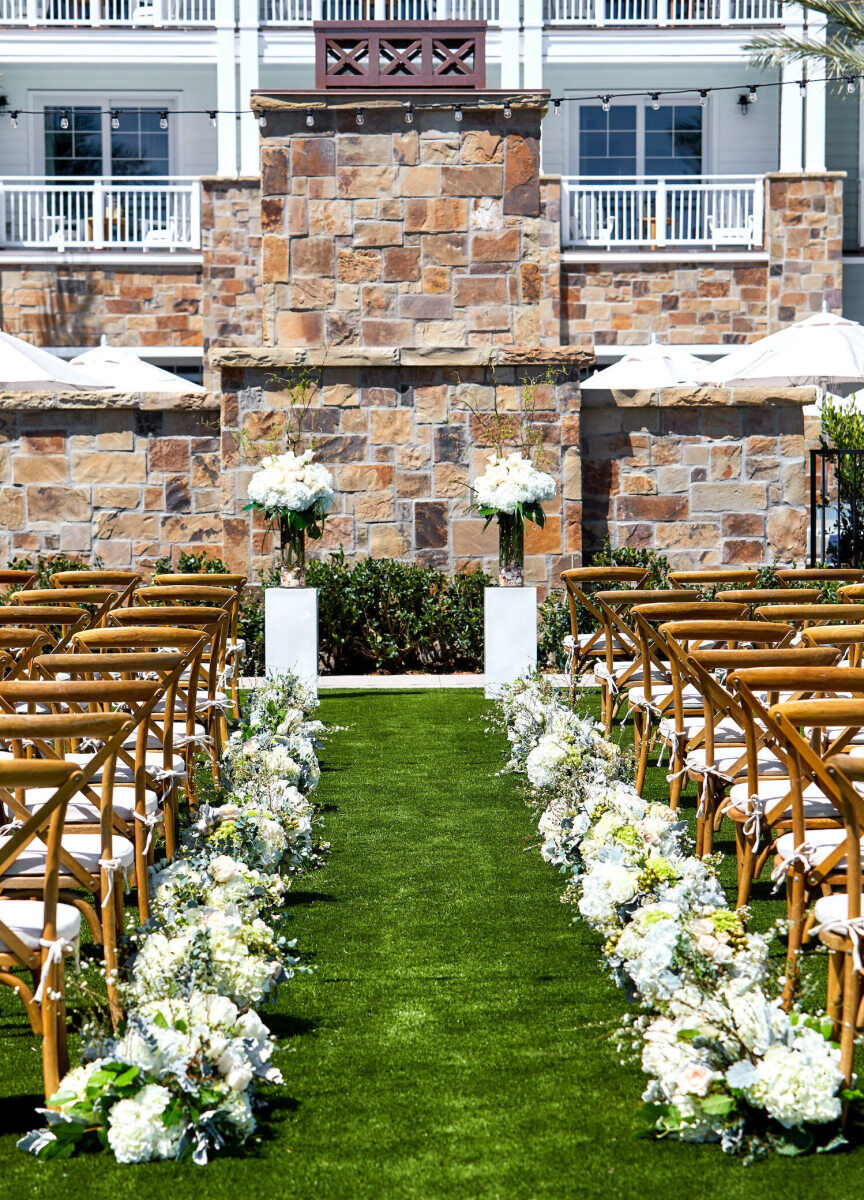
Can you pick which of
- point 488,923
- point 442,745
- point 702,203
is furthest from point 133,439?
point 702,203

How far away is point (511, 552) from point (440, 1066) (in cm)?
686

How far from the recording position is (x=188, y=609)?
6.38m

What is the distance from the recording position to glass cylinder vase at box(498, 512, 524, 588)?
33.8 ft

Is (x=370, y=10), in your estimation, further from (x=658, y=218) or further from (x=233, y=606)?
(x=233, y=606)

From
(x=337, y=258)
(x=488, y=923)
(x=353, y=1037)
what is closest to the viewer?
(x=353, y=1037)

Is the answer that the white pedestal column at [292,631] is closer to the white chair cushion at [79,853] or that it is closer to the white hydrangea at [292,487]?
the white hydrangea at [292,487]

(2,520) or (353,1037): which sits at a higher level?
(2,520)

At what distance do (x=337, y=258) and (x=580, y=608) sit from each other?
13.3 ft

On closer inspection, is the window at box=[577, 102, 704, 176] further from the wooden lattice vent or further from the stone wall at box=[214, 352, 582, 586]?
the stone wall at box=[214, 352, 582, 586]

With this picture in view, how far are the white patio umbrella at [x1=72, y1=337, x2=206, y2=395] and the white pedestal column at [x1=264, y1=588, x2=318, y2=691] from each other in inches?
160

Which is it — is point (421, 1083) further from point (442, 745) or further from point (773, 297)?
point (773, 297)

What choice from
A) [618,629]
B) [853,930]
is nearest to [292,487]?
[618,629]

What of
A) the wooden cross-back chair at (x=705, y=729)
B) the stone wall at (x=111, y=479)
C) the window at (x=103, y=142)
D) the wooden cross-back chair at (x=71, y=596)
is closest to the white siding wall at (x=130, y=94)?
the window at (x=103, y=142)

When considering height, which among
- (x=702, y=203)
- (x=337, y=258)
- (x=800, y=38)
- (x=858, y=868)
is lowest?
(x=858, y=868)
